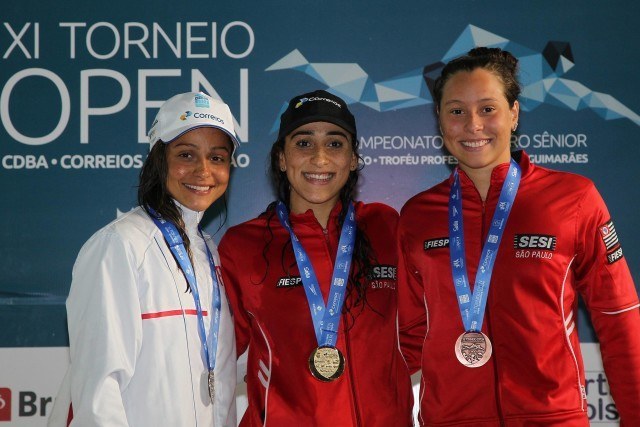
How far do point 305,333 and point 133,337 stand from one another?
579 millimetres

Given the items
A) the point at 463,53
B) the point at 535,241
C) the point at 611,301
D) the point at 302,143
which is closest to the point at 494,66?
the point at 535,241

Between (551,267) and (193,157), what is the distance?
3.95ft

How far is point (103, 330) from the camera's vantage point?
2098mm

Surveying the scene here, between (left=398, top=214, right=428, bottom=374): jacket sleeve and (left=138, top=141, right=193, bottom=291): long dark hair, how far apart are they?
702 mm

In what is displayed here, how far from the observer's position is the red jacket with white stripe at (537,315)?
2178mm

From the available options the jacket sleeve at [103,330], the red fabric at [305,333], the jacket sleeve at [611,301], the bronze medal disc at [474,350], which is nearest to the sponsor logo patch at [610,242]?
the jacket sleeve at [611,301]

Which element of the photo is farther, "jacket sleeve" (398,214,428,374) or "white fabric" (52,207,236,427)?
"jacket sleeve" (398,214,428,374)

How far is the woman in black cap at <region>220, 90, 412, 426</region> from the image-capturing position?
A: 2.40 meters

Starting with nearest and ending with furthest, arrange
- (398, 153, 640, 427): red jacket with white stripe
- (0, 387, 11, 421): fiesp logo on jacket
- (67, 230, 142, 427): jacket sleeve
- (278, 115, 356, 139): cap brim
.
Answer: (67, 230, 142, 427): jacket sleeve → (398, 153, 640, 427): red jacket with white stripe → (278, 115, 356, 139): cap brim → (0, 387, 11, 421): fiesp logo on jacket

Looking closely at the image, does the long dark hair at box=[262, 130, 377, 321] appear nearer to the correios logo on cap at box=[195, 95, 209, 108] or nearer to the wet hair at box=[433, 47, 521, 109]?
the correios logo on cap at box=[195, 95, 209, 108]

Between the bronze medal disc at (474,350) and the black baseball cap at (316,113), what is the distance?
846 mm

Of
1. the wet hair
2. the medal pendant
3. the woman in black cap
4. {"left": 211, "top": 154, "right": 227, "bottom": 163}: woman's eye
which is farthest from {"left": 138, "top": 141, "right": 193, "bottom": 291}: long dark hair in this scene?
the wet hair

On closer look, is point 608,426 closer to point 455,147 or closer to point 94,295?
point 455,147

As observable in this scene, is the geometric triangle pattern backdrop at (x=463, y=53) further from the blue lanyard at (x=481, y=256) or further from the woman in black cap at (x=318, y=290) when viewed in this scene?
the blue lanyard at (x=481, y=256)
